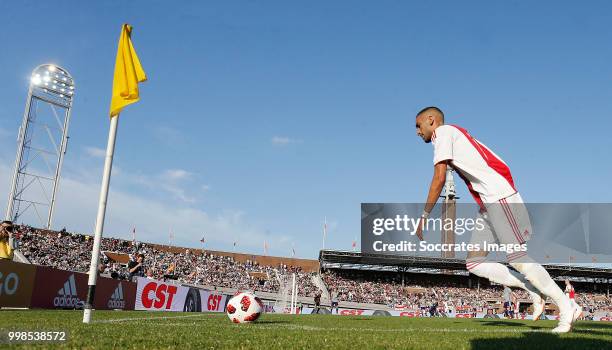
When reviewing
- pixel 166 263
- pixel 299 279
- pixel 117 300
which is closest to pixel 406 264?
pixel 299 279

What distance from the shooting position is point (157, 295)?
20578 millimetres

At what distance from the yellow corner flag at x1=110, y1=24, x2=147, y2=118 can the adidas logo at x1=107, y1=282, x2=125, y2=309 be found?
12436 mm

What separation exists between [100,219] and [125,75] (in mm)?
1915

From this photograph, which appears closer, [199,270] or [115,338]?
[115,338]

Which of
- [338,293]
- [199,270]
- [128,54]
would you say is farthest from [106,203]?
[338,293]

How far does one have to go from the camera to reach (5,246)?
12.0 metres

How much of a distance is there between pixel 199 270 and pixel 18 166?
23476 mm

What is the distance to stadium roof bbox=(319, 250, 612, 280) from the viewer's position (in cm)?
6328

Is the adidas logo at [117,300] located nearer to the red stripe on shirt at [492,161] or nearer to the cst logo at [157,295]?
the cst logo at [157,295]

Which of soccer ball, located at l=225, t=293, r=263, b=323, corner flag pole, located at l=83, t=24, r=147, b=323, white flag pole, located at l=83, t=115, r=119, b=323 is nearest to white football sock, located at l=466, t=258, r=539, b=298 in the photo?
soccer ball, located at l=225, t=293, r=263, b=323

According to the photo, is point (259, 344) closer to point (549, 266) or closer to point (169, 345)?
point (169, 345)

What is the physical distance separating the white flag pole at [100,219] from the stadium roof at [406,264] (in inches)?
2284

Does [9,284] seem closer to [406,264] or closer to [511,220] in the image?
[511,220]

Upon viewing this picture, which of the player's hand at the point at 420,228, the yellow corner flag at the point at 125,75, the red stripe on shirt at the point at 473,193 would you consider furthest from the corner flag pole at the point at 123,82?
the red stripe on shirt at the point at 473,193
